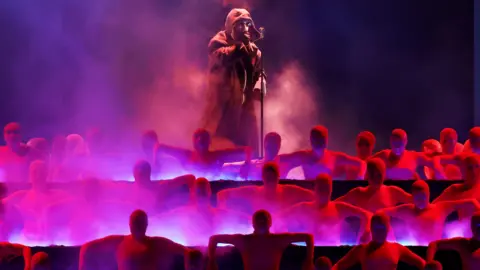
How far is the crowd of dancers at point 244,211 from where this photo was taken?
4.24 meters

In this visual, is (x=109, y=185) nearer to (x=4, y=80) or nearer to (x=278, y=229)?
(x=278, y=229)

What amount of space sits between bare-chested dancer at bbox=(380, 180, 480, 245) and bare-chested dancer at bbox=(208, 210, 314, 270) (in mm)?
723

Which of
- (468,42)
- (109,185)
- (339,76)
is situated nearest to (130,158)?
(109,185)

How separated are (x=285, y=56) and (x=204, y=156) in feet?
13.2

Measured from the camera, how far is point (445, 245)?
4277 millimetres

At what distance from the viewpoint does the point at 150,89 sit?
31.0ft

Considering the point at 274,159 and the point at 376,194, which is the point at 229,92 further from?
the point at 376,194

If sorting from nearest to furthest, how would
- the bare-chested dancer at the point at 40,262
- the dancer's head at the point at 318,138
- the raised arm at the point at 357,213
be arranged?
the bare-chested dancer at the point at 40,262
the raised arm at the point at 357,213
the dancer's head at the point at 318,138

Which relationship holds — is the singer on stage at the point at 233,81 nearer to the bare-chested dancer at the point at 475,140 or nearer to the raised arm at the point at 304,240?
the bare-chested dancer at the point at 475,140

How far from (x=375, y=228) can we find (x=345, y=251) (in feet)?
1.02

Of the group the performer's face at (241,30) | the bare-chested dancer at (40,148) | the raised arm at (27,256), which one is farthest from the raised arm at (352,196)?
the bare-chested dancer at (40,148)

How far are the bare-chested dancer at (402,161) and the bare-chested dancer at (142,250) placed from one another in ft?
6.74

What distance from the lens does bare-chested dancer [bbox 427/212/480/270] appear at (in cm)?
420

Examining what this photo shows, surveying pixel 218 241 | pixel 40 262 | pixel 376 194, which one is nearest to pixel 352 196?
pixel 376 194
